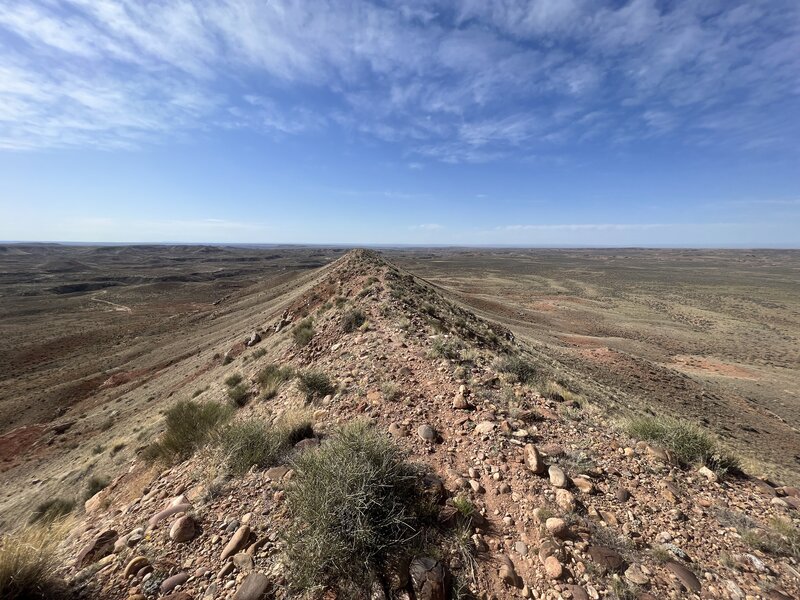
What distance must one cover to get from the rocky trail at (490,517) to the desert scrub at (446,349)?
1095 mm

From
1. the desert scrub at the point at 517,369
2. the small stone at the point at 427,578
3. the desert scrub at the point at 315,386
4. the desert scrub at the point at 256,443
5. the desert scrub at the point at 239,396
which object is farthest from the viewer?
the desert scrub at the point at 239,396

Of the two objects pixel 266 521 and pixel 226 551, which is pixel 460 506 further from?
pixel 226 551

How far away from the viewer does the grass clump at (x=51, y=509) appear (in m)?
7.16

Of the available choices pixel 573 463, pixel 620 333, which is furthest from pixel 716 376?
pixel 573 463

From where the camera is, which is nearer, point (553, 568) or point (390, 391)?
point (553, 568)

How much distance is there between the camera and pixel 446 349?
28.8 ft

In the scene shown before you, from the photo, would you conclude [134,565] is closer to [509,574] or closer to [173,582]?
[173,582]

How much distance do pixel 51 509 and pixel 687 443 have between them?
13100 millimetres

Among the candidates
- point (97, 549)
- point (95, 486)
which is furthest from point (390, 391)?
point (95, 486)

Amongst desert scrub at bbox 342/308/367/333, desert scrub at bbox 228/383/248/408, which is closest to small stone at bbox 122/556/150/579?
desert scrub at bbox 228/383/248/408

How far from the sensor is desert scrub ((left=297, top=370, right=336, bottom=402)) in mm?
7742

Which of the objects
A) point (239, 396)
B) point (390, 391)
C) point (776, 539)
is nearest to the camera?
point (776, 539)

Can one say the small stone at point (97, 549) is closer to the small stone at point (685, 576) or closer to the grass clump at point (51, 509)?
the grass clump at point (51, 509)

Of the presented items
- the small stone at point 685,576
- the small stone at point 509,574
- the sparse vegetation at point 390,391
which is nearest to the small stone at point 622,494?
the small stone at point 685,576
